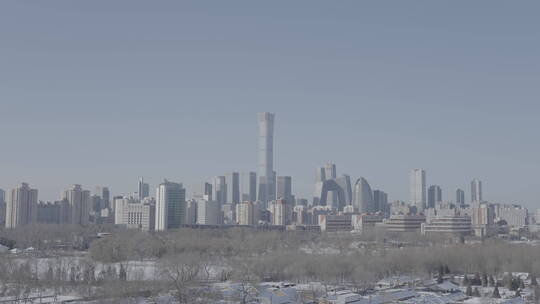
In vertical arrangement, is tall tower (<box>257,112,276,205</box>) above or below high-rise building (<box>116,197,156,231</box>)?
above

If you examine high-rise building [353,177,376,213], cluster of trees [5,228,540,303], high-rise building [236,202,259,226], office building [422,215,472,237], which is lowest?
cluster of trees [5,228,540,303]

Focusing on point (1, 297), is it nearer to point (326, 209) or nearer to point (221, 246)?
point (221, 246)

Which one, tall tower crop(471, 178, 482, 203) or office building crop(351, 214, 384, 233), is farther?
tall tower crop(471, 178, 482, 203)

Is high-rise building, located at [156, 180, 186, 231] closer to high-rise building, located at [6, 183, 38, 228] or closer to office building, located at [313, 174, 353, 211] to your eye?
high-rise building, located at [6, 183, 38, 228]

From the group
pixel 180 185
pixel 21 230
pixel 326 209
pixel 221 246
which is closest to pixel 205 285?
pixel 221 246

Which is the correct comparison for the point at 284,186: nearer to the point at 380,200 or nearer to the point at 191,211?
the point at 380,200

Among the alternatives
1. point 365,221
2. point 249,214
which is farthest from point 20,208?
point 365,221

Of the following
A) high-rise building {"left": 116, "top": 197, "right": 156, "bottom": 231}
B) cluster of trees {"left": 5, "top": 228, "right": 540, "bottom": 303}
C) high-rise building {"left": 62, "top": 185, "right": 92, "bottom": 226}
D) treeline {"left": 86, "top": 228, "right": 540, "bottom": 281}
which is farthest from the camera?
high-rise building {"left": 62, "top": 185, "right": 92, "bottom": 226}

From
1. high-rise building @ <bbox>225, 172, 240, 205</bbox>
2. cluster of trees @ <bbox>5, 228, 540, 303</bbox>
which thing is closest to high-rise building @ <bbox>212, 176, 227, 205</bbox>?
high-rise building @ <bbox>225, 172, 240, 205</bbox>
